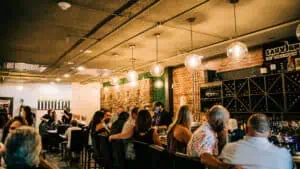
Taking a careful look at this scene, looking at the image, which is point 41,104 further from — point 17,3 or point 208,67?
point 17,3

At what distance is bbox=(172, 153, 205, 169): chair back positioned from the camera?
2063mm

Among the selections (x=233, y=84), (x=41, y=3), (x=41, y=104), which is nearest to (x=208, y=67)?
(x=233, y=84)

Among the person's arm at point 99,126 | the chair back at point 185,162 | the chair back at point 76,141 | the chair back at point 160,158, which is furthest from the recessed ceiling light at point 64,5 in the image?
the chair back at point 76,141

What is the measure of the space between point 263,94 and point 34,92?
14.5m

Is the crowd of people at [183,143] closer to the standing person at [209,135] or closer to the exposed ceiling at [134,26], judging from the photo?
the standing person at [209,135]

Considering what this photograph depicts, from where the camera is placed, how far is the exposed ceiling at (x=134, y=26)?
13.3 ft

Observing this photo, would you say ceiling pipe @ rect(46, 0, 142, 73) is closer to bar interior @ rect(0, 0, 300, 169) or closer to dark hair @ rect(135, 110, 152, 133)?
bar interior @ rect(0, 0, 300, 169)

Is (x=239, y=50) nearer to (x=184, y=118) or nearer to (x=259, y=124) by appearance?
(x=184, y=118)

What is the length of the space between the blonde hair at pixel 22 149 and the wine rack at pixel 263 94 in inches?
186

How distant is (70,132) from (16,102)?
439 inches

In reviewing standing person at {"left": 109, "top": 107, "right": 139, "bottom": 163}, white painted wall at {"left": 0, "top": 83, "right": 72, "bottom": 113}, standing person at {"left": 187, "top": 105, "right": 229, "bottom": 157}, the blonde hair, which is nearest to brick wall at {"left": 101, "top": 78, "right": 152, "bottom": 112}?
white painted wall at {"left": 0, "top": 83, "right": 72, "bottom": 113}

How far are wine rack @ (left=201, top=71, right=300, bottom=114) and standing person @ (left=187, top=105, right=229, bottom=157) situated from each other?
2.85 meters

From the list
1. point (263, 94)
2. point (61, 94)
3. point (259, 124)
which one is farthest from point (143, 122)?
point (61, 94)

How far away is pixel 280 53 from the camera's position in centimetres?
593
